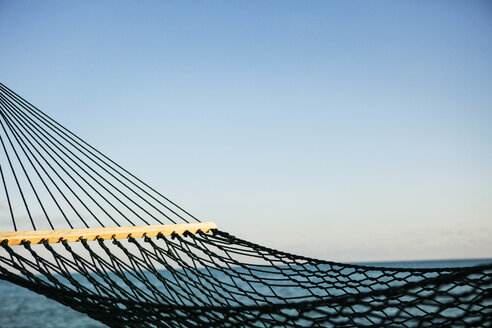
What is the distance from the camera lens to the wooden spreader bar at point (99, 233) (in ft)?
8.63

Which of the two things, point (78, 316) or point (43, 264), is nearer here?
point (43, 264)

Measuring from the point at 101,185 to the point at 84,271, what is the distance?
3.75 feet

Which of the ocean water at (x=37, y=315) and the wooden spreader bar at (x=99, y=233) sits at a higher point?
the wooden spreader bar at (x=99, y=233)

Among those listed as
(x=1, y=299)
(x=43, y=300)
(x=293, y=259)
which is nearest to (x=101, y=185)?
(x=293, y=259)

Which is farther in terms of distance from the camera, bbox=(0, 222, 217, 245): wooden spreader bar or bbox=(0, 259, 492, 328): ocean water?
bbox=(0, 259, 492, 328): ocean water

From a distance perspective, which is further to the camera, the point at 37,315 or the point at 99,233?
the point at 37,315

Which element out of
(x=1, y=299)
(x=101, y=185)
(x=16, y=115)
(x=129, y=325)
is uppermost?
(x=16, y=115)

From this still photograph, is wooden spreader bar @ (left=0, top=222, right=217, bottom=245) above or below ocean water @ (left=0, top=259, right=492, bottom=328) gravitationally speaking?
above

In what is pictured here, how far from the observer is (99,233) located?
9.61 ft

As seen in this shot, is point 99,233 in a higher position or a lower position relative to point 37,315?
higher

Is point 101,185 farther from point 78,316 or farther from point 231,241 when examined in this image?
point 78,316

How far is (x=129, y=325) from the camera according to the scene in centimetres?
218

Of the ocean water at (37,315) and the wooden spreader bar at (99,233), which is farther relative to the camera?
the ocean water at (37,315)

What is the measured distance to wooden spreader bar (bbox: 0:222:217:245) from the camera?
8.63 feet
